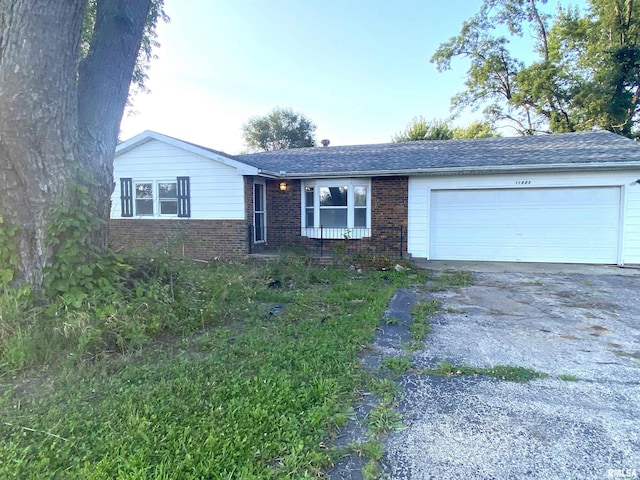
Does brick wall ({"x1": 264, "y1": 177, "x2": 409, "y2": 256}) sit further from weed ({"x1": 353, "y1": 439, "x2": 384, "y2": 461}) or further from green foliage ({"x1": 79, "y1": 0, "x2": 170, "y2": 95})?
weed ({"x1": 353, "y1": 439, "x2": 384, "y2": 461})

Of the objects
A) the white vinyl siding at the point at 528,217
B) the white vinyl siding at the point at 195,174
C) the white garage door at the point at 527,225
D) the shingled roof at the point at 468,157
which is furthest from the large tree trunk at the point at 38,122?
the white garage door at the point at 527,225

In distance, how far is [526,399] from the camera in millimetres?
2883

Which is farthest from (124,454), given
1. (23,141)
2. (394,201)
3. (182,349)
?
(394,201)

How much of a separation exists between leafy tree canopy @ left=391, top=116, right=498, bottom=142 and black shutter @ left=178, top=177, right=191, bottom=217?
19.2m

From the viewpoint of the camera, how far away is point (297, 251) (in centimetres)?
1007

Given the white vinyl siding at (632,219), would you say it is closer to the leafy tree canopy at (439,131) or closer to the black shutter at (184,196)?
the black shutter at (184,196)

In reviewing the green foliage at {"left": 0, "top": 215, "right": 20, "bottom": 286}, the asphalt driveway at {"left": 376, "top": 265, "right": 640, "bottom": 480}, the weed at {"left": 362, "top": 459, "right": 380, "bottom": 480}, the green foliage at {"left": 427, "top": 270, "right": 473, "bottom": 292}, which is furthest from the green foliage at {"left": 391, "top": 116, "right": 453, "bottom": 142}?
the weed at {"left": 362, "top": 459, "right": 380, "bottom": 480}

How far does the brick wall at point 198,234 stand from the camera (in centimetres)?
1030

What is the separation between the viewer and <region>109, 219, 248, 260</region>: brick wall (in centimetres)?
1030

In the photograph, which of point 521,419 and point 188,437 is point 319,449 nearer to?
point 188,437

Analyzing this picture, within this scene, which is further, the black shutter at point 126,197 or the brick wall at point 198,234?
the black shutter at point 126,197

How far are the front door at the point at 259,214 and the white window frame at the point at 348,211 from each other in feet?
4.23

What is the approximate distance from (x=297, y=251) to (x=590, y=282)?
6827 mm

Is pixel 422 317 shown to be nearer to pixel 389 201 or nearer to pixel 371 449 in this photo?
pixel 371 449
